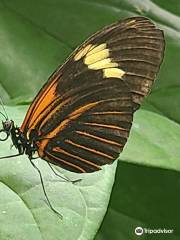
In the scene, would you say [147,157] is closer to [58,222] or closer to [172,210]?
[58,222]

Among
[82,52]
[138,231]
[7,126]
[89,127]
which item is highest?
[82,52]

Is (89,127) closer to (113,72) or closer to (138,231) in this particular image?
(113,72)

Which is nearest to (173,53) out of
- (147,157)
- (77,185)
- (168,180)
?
(168,180)

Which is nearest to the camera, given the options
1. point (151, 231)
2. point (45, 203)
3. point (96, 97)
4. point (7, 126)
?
point (45, 203)

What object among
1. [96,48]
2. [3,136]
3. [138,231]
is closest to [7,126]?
[3,136]

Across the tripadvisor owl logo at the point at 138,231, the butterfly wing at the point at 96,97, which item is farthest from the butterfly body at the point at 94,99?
the tripadvisor owl logo at the point at 138,231

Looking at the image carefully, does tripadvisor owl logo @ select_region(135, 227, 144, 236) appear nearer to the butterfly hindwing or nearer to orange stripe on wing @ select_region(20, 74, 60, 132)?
the butterfly hindwing

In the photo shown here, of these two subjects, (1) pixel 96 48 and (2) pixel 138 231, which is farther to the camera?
(2) pixel 138 231
